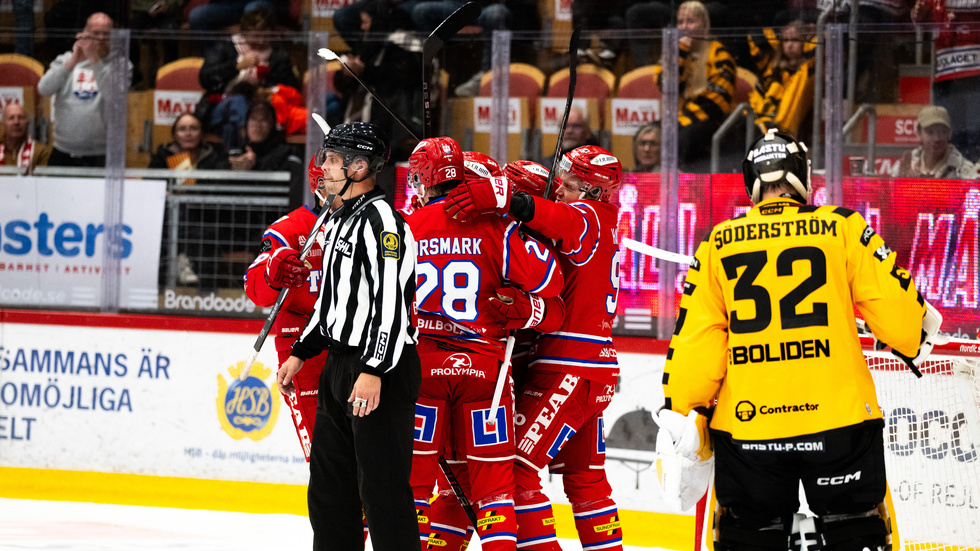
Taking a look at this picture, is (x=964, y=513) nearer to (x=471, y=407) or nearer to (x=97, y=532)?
(x=471, y=407)

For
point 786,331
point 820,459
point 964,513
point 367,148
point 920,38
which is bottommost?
point 964,513

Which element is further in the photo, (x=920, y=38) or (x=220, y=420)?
(x=220, y=420)

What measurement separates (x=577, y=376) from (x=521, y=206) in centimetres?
66

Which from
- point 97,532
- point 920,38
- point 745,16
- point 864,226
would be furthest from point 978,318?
point 97,532

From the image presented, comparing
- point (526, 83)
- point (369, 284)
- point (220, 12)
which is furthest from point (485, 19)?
point (369, 284)

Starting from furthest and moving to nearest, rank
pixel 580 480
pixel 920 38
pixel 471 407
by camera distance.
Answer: pixel 920 38
pixel 580 480
pixel 471 407

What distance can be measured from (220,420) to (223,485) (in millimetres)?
338

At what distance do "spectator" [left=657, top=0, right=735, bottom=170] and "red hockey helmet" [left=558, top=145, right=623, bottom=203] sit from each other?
176 centimetres

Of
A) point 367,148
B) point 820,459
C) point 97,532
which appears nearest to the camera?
point 820,459

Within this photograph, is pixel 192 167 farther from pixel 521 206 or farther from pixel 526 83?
pixel 521 206

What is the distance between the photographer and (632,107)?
567 centimetres

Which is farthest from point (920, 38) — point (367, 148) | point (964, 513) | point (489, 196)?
point (367, 148)

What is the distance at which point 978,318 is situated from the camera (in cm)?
502

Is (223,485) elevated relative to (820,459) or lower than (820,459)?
lower
